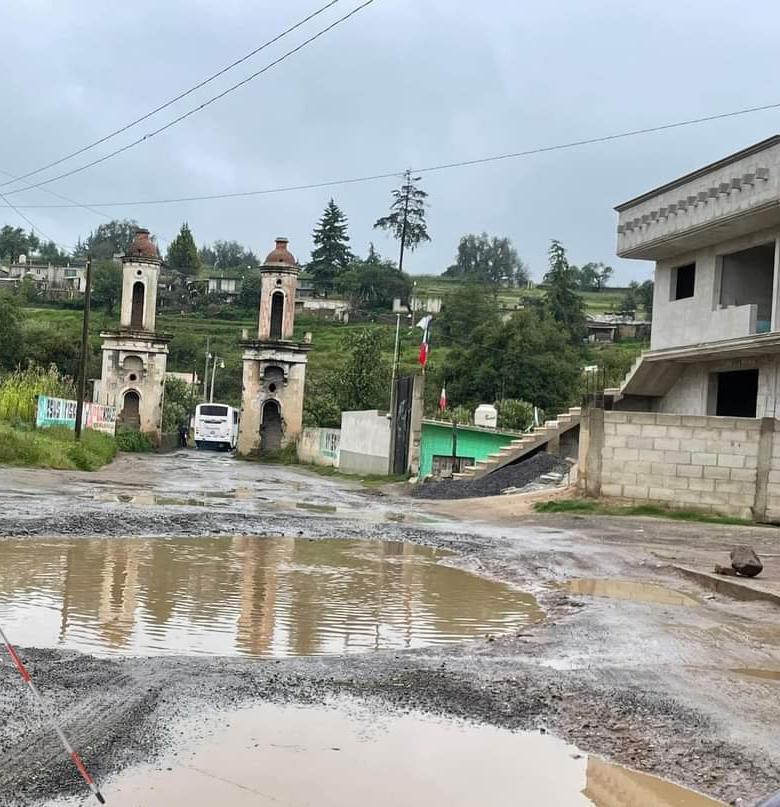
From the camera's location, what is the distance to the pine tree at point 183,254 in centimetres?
13601

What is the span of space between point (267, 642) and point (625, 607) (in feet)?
14.1

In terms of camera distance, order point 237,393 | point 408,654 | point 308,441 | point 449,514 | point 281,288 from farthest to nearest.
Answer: point 237,393 → point 281,288 → point 308,441 → point 449,514 → point 408,654

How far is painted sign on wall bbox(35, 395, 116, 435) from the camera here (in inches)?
1570

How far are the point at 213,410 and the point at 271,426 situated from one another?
38.9ft

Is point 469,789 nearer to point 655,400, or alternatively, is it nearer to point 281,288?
point 655,400

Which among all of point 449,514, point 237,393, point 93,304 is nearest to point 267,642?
point 449,514

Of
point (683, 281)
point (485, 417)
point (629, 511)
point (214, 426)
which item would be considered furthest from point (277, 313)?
point (629, 511)

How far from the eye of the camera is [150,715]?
603cm

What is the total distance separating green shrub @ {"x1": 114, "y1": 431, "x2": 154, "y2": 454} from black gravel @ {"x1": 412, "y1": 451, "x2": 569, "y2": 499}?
25.9 m

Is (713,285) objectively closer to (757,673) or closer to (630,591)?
(630,591)

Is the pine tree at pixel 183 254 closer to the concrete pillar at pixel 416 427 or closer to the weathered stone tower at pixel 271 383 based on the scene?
the weathered stone tower at pixel 271 383

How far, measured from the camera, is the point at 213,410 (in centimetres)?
6938

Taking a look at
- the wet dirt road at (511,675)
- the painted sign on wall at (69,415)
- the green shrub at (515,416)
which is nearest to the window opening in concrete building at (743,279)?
the wet dirt road at (511,675)

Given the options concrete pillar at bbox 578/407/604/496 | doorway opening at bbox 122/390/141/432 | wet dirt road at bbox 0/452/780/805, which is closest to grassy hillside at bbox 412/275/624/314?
doorway opening at bbox 122/390/141/432
